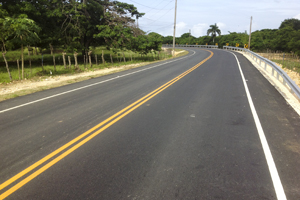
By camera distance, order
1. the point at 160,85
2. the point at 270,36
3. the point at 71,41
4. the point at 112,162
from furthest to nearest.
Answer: the point at 270,36 < the point at 71,41 < the point at 160,85 < the point at 112,162

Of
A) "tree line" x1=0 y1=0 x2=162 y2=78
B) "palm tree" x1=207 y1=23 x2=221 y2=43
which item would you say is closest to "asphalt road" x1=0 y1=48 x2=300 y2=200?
"tree line" x1=0 y1=0 x2=162 y2=78

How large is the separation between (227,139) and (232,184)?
1791mm

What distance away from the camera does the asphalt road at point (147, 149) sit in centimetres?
354

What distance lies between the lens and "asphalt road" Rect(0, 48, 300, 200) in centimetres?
354

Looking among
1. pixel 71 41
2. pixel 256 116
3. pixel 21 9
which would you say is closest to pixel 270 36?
pixel 71 41

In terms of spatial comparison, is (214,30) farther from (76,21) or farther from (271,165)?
(271,165)

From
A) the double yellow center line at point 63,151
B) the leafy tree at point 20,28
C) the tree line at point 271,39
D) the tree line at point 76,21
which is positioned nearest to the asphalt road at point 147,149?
the double yellow center line at point 63,151

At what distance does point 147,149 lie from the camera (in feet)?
15.7

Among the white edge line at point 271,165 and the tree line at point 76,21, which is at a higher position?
the tree line at point 76,21

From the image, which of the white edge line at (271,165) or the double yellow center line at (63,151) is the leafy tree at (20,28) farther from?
the white edge line at (271,165)

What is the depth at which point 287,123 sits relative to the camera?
6410 mm

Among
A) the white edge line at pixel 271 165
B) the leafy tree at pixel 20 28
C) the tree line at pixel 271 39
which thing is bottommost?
the white edge line at pixel 271 165

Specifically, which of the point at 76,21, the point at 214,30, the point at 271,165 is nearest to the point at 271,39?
the point at 214,30

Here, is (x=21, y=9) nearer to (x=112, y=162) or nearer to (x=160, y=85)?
(x=160, y=85)
